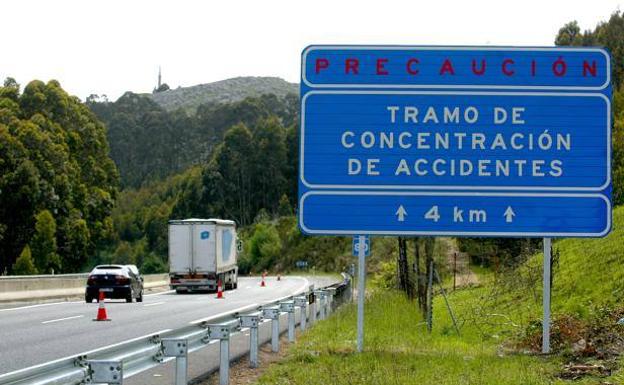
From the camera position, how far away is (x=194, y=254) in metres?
47.2

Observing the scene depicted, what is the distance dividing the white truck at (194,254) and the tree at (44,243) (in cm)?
1964

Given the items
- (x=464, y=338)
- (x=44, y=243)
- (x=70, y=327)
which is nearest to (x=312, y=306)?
(x=464, y=338)

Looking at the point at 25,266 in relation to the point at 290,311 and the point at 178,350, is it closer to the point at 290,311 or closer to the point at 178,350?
the point at 290,311

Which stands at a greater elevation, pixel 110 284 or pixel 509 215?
pixel 509 215

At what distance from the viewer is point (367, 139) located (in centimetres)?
1484

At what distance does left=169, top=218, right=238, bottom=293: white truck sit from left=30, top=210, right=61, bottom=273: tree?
19.6 m

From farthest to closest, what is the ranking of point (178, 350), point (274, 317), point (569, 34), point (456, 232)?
1. point (569, 34)
2. point (274, 317)
3. point (456, 232)
4. point (178, 350)

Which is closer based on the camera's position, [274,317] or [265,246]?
[274,317]

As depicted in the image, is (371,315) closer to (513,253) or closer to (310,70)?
(310,70)

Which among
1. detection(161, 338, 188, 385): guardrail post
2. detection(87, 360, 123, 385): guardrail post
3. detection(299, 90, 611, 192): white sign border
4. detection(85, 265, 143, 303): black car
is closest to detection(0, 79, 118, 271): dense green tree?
detection(85, 265, 143, 303): black car

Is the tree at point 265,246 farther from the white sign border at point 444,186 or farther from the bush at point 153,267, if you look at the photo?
the white sign border at point 444,186

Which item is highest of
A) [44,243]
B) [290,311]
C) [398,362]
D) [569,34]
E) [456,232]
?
[569,34]

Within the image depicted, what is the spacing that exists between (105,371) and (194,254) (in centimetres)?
3976

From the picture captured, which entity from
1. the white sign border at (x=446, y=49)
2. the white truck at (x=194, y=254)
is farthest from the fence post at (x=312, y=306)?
the white truck at (x=194, y=254)
